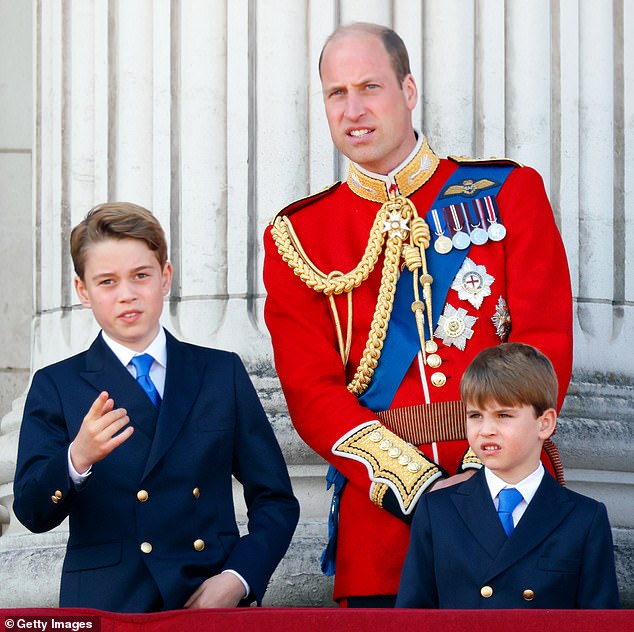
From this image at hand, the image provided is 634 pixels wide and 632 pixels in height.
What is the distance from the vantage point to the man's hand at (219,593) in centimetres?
332

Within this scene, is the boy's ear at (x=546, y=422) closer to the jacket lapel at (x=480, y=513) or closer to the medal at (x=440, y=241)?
the jacket lapel at (x=480, y=513)

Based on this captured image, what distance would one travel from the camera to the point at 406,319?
3756mm

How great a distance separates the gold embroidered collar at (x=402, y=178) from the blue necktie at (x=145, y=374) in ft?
2.43

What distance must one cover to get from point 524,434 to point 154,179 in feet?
7.02

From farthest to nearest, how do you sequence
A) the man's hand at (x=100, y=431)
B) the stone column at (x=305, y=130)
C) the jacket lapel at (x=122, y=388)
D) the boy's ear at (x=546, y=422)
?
the stone column at (x=305, y=130), the jacket lapel at (x=122, y=388), the boy's ear at (x=546, y=422), the man's hand at (x=100, y=431)

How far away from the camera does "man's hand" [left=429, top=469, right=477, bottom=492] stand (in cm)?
342

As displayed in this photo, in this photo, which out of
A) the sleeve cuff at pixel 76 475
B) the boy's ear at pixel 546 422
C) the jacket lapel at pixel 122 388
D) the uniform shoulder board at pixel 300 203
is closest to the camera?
the sleeve cuff at pixel 76 475

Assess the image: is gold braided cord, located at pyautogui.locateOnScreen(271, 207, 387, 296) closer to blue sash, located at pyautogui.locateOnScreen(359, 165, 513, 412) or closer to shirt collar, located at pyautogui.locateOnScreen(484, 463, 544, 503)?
blue sash, located at pyautogui.locateOnScreen(359, 165, 513, 412)

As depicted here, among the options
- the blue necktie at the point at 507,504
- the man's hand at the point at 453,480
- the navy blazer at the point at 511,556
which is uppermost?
the man's hand at the point at 453,480

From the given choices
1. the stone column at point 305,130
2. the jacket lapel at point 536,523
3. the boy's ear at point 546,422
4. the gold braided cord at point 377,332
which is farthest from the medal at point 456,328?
the stone column at point 305,130

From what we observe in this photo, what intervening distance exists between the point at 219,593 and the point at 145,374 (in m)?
0.54

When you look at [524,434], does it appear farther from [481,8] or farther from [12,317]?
[12,317]

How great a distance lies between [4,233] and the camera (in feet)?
20.3

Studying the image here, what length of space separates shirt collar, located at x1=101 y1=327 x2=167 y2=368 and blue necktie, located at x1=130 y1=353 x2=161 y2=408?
0.5 inches
